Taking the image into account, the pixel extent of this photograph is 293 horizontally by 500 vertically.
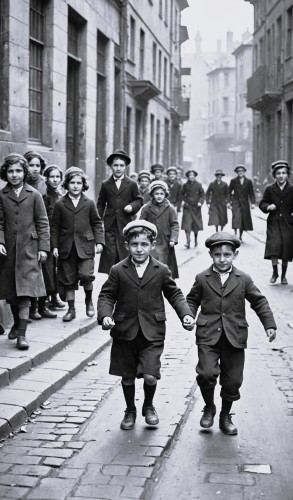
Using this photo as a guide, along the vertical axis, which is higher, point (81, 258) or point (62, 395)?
point (81, 258)

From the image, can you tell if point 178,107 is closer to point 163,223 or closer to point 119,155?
point 163,223

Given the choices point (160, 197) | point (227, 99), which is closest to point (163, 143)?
point (160, 197)

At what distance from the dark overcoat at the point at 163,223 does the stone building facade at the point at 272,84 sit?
2023 centimetres

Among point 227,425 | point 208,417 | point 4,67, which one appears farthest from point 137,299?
point 4,67

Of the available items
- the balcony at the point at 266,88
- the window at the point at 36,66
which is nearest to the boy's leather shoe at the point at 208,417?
the window at the point at 36,66

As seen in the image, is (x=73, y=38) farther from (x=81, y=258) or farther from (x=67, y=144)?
(x=81, y=258)

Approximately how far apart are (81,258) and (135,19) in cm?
1894

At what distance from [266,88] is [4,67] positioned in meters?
23.3

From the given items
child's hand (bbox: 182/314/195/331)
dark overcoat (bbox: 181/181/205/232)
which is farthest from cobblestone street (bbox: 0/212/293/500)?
dark overcoat (bbox: 181/181/205/232)

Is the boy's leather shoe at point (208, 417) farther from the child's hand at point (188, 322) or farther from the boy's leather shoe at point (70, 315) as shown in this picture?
the boy's leather shoe at point (70, 315)

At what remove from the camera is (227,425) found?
5422 mm

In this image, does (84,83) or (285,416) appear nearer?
(285,416)

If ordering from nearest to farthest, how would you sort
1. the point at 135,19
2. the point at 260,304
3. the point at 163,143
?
the point at 260,304 → the point at 135,19 → the point at 163,143

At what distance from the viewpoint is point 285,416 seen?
5793mm
